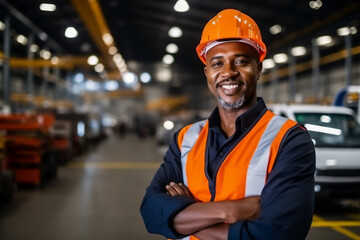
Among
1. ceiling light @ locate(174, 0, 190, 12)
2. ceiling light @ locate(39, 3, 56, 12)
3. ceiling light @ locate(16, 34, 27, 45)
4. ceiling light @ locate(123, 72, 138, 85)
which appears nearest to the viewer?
ceiling light @ locate(174, 0, 190, 12)

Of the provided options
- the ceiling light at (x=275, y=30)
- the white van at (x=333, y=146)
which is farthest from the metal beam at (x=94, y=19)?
the ceiling light at (x=275, y=30)

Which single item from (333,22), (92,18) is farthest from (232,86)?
(92,18)

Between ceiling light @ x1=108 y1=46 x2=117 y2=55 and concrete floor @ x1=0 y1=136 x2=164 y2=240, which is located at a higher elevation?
ceiling light @ x1=108 y1=46 x2=117 y2=55

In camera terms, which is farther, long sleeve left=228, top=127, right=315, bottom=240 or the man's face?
the man's face

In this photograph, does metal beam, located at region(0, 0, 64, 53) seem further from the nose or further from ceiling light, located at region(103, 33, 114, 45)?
ceiling light, located at region(103, 33, 114, 45)

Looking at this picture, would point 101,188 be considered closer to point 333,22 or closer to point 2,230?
point 2,230

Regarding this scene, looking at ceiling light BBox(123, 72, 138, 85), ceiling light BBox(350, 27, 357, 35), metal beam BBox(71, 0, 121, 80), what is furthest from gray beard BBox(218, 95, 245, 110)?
metal beam BBox(71, 0, 121, 80)

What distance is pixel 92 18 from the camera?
1302 cm

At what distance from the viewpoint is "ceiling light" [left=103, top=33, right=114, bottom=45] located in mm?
16319

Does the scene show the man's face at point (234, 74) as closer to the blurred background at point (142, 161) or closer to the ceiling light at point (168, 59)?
the blurred background at point (142, 161)

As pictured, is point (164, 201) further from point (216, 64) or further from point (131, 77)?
point (131, 77)

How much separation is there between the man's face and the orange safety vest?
0.15m

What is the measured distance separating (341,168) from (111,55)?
52.5 feet

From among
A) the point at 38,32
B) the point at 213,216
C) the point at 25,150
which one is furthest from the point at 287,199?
the point at 25,150
